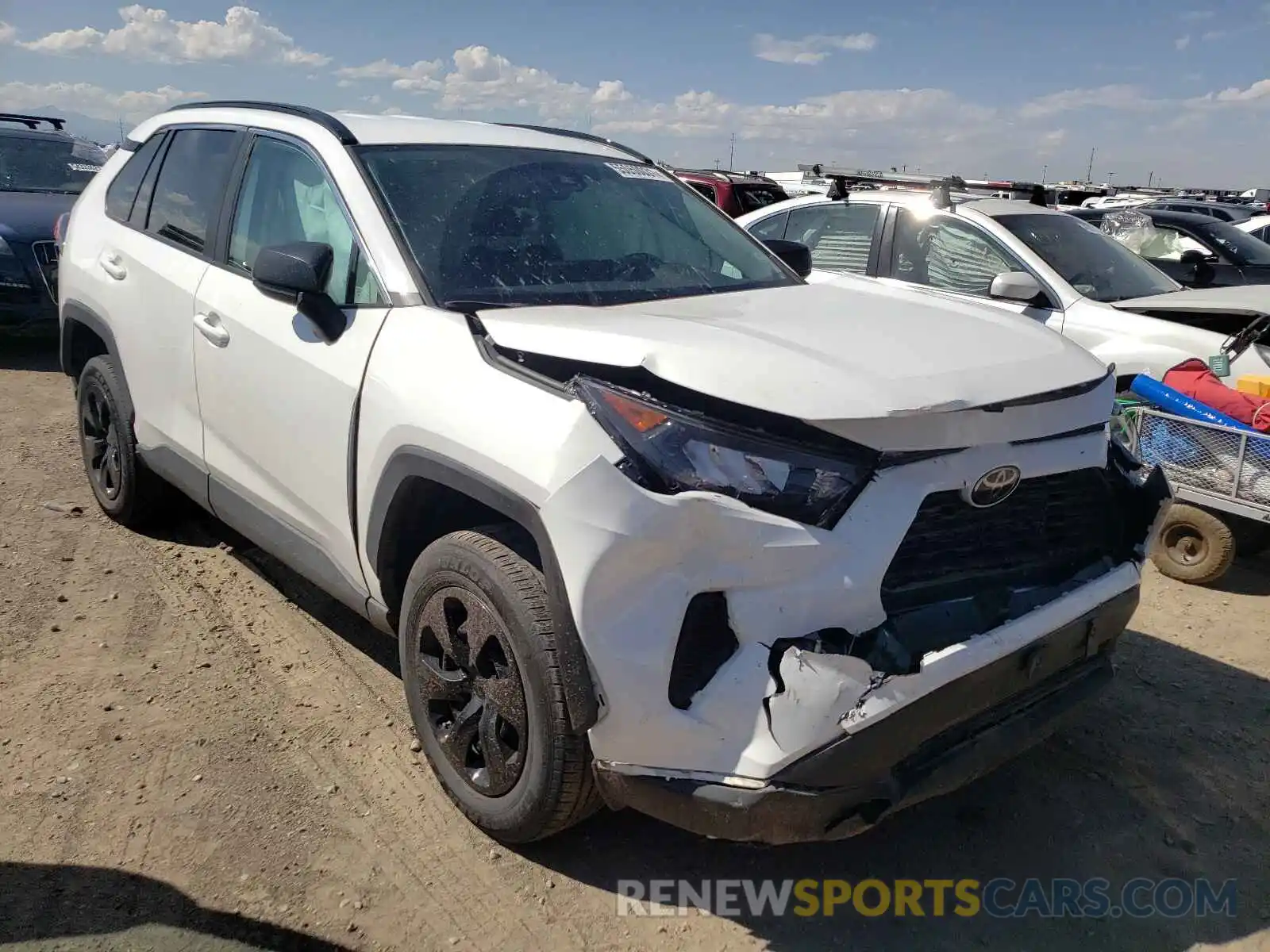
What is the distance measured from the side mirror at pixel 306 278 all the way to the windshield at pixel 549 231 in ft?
0.86

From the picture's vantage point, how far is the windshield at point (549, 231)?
298 cm

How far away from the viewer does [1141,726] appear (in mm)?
3424

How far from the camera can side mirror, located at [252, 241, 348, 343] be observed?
2830mm

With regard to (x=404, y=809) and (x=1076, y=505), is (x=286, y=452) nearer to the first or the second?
(x=404, y=809)

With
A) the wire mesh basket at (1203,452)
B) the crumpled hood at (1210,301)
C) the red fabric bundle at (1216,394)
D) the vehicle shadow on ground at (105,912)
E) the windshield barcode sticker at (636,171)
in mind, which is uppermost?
the windshield barcode sticker at (636,171)

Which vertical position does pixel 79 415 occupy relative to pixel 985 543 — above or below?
below

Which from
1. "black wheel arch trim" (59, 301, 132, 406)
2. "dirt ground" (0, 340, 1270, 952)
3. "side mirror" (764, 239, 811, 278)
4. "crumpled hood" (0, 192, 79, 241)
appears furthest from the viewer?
"crumpled hood" (0, 192, 79, 241)

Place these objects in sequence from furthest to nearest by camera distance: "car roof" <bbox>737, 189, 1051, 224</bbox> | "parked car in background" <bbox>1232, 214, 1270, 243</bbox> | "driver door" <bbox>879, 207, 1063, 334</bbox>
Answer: "parked car in background" <bbox>1232, 214, 1270, 243</bbox>, "car roof" <bbox>737, 189, 1051, 224</bbox>, "driver door" <bbox>879, 207, 1063, 334</bbox>

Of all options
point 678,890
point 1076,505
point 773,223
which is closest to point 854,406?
point 1076,505

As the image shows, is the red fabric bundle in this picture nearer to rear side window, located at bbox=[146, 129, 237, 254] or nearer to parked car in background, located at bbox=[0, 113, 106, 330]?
rear side window, located at bbox=[146, 129, 237, 254]

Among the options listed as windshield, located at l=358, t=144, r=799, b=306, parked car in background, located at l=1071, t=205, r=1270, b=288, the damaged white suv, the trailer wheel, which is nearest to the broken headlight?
the damaged white suv

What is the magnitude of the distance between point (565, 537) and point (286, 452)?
1398mm

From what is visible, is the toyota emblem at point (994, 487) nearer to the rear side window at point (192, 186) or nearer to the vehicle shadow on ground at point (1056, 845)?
the vehicle shadow on ground at point (1056, 845)

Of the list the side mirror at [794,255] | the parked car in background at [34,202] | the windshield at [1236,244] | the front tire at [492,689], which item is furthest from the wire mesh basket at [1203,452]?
the parked car in background at [34,202]
